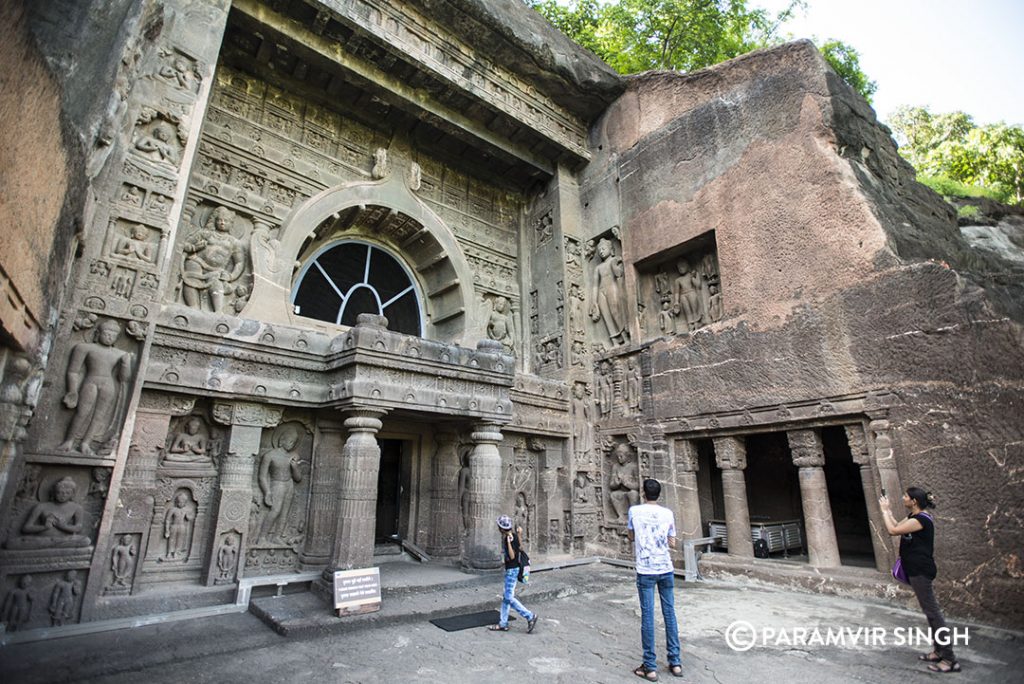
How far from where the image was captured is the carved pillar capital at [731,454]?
7980 millimetres

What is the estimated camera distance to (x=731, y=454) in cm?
798

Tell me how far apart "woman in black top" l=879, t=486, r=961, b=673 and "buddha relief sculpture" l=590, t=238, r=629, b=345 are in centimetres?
630

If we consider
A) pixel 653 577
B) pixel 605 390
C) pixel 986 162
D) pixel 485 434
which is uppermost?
pixel 986 162

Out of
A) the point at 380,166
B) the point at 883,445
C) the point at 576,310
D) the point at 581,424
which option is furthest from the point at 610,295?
the point at 883,445

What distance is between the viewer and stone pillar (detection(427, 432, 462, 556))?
8.09m

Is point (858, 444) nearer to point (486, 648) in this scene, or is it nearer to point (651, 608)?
point (651, 608)

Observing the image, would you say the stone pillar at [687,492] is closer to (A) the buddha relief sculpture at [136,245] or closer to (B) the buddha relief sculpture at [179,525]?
(B) the buddha relief sculpture at [179,525]

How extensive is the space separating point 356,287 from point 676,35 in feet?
41.6

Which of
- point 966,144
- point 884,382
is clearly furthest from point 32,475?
point 966,144

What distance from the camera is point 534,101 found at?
10.7 meters

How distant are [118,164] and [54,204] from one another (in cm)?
337

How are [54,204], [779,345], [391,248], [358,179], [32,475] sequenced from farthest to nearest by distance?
[391,248]
[358,179]
[779,345]
[32,475]
[54,204]

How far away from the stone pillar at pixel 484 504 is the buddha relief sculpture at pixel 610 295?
4098mm

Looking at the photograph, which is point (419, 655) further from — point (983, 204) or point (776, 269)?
point (983, 204)
